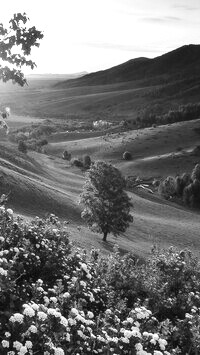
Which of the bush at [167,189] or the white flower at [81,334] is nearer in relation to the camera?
the white flower at [81,334]

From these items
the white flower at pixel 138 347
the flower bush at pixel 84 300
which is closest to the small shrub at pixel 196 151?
the flower bush at pixel 84 300

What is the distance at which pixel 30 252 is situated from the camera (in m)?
15.0

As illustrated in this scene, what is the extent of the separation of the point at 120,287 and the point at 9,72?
957 centimetres

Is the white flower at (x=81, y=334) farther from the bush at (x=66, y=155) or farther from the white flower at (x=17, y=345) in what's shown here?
the bush at (x=66, y=155)

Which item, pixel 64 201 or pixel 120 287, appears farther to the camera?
pixel 64 201

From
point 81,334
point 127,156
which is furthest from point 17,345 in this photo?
point 127,156

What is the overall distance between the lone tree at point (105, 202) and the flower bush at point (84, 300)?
50367mm

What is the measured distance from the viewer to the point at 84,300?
1231 cm

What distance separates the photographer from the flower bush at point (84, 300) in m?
9.64

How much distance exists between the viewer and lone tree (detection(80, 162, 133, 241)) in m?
73.8

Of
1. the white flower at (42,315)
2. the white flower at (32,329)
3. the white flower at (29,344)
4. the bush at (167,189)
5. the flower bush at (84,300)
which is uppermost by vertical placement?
the white flower at (42,315)

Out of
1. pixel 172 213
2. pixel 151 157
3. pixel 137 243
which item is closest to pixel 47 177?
pixel 172 213

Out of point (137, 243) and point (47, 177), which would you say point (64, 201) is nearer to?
point (137, 243)

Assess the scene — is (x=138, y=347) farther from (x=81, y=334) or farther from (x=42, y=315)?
(x=42, y=315)
